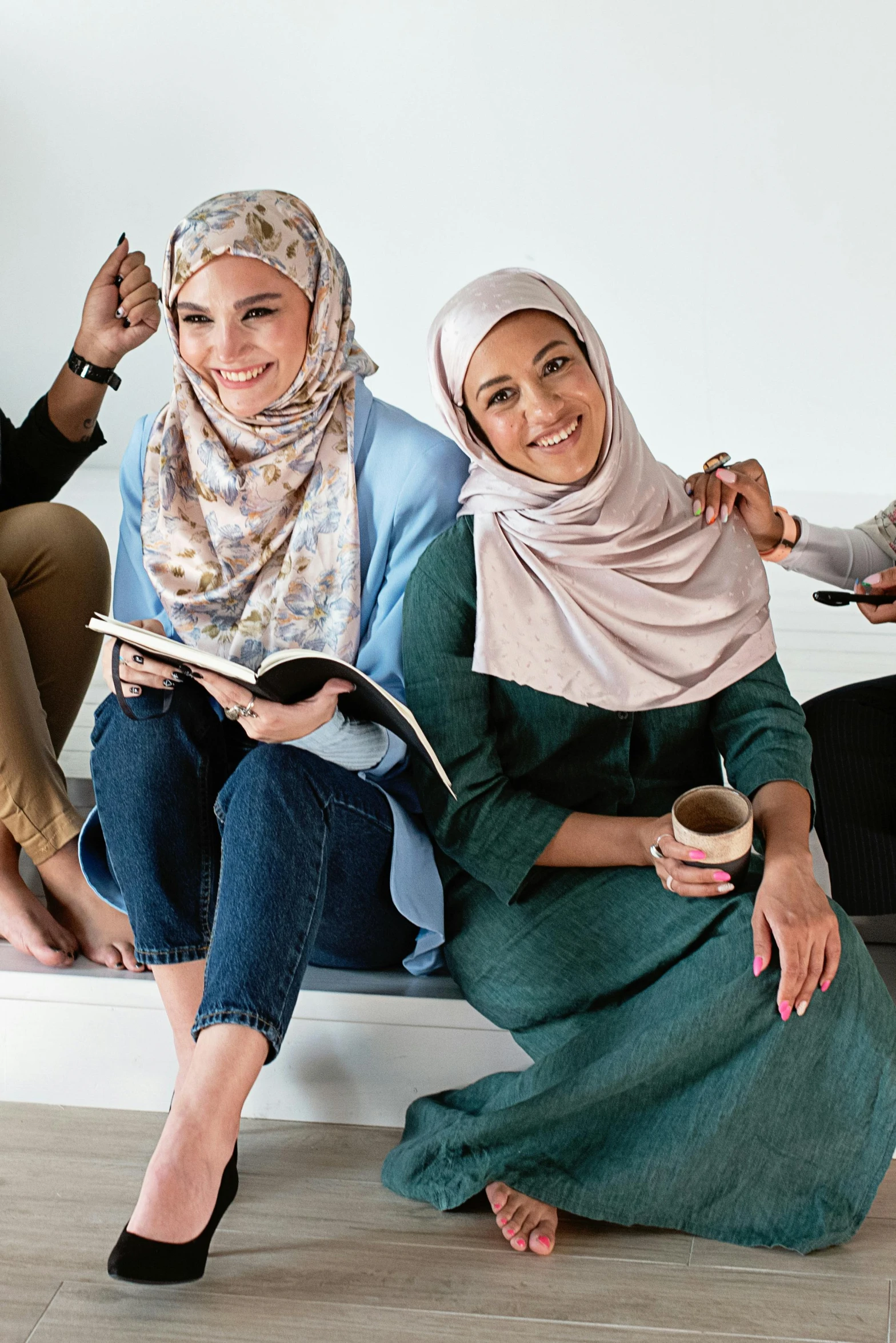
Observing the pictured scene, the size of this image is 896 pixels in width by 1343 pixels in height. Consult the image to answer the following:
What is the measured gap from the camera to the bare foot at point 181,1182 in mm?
1271

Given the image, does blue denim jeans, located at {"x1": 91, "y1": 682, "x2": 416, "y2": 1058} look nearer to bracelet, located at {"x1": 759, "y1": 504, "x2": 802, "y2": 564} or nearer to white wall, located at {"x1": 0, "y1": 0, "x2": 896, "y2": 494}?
bracelet, located at {"x1": 759, "y1": 504, "x2": 802, "y2": 564}

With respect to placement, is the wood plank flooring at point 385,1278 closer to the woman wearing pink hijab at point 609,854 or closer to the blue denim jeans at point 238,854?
the woman wearing pink hijab at point 609,854

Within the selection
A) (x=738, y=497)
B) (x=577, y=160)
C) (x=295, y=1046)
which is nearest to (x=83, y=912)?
(x=295, y=1046)

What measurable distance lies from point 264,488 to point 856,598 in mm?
786

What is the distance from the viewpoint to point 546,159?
18.8 ft

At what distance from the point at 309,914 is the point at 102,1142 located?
1.58 feet

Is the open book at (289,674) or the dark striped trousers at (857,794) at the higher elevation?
the open book at (289,674)

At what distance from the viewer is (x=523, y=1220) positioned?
1417 millimetres

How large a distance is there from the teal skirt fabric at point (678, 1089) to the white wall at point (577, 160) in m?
4.57

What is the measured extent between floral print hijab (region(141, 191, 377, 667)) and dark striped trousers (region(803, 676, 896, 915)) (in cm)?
64

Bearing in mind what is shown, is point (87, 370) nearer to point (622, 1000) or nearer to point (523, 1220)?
point (622, 1000)

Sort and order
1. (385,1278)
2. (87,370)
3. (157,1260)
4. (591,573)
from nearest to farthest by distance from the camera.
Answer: (157,1260), (385,1278), (591,573), (87,370)

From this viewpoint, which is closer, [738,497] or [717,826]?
[717,826]

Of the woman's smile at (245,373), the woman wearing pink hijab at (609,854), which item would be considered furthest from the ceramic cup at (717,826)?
the woman's smile at (245,373)
